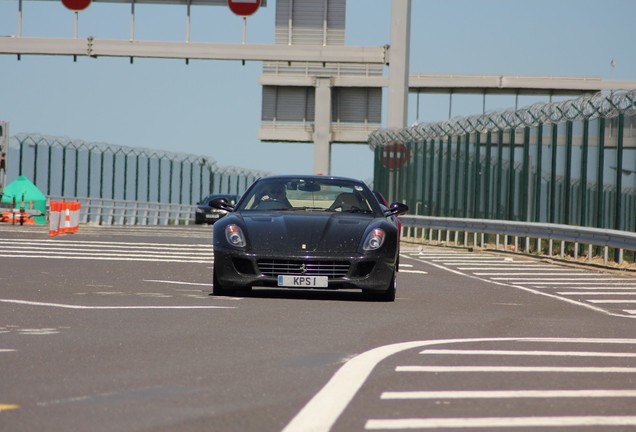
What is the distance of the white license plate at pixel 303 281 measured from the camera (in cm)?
1561

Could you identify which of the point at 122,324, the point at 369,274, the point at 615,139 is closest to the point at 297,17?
the point at 615,139

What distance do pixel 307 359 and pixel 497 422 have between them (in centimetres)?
283

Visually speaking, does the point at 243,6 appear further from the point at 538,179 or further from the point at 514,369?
the point at 514,369

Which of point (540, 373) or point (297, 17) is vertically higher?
point (297, 17)

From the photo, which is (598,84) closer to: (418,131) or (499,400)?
(418,131)

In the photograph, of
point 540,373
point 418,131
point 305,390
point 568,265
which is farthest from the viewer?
point 418,131

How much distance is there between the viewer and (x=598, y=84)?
84812 mm

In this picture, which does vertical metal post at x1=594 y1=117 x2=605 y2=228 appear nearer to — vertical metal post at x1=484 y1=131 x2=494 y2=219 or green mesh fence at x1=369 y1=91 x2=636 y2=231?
green mesh fence at x1=369 y1=91 x2=636 y2=231

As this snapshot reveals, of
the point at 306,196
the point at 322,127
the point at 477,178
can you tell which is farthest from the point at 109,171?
the point at 306,196

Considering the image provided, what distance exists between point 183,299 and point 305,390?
738 centimetres

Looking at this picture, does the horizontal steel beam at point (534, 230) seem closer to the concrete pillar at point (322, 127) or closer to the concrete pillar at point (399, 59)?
the concrete pillar at point (399, 59)

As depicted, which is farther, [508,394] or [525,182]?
[525,182]

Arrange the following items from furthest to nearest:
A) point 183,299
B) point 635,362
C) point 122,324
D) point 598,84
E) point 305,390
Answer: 1. point 598,84
2. point 183,299
3. point 122,324
4. point 635,362
5. point 305,390

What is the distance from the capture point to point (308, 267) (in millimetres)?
15656
